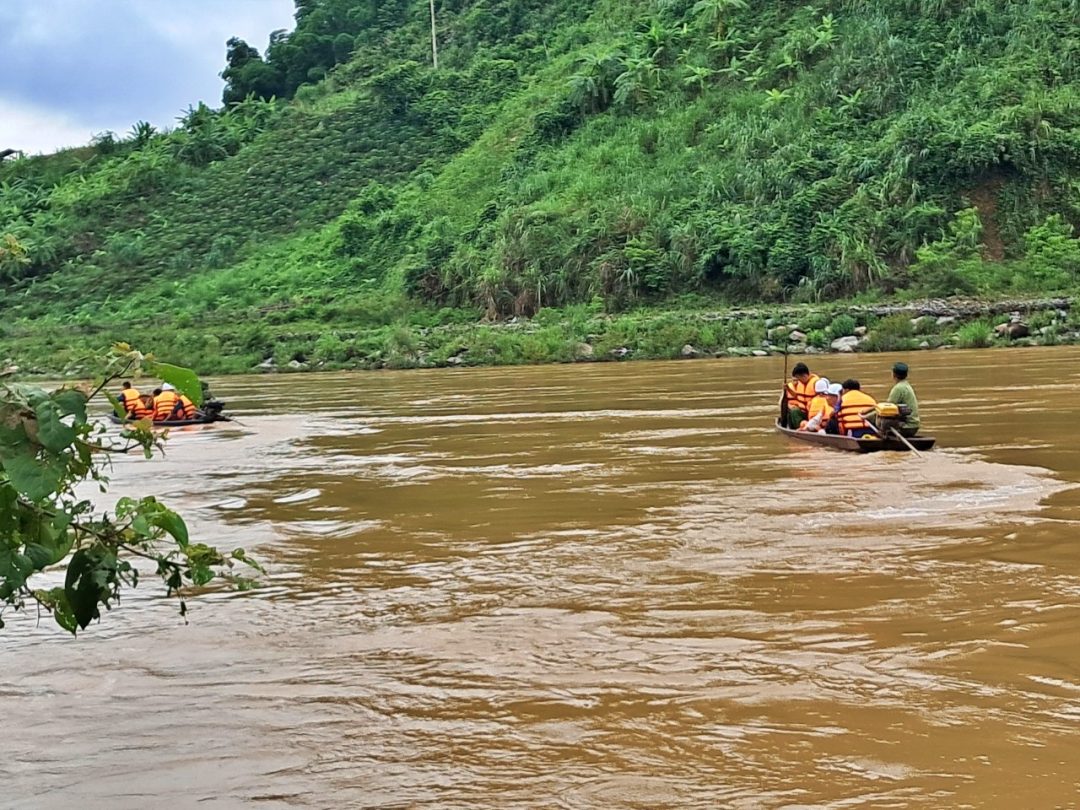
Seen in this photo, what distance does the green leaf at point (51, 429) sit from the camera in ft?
10.3

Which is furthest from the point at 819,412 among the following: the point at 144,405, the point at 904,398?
the point at 144,405

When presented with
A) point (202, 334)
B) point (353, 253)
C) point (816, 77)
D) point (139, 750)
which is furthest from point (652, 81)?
point (139, 750)

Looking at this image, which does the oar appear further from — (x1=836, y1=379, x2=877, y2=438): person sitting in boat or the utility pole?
the utility pole

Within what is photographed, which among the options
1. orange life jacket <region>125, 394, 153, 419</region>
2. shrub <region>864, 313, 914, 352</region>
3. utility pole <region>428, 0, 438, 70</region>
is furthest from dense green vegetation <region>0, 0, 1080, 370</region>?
orange life jacket <region>125, 394, 153, 419</region>

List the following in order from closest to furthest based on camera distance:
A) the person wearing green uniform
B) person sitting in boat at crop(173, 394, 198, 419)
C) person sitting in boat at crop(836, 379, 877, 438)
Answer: the person wearing green uniform → person sitting in boat at crop(836, 379, 877, 438) → person sitting in boat at crop(173, 394, 198, 419)

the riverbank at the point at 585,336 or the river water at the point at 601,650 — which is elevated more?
the riverbank at the point at 585,336

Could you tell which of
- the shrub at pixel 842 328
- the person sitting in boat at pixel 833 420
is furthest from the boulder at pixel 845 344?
the person sitting in boat at pixel 833 420

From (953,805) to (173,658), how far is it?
4325 millimetres

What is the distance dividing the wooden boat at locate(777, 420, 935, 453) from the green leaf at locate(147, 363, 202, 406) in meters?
10.6

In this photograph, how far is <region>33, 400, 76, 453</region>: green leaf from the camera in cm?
314

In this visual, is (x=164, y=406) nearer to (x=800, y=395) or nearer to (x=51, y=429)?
(x=800, y=395)

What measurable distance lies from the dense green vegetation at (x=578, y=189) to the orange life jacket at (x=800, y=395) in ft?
53.3

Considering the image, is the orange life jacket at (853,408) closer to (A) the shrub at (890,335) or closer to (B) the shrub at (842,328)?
(A) the shrub at (890,335)

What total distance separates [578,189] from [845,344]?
15.2m
